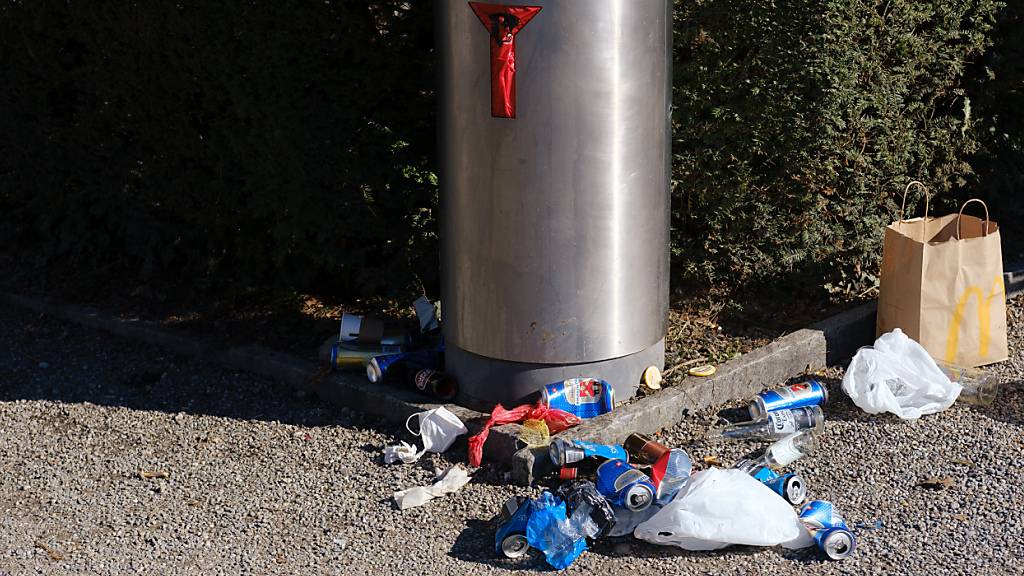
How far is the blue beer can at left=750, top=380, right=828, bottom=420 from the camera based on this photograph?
429cm

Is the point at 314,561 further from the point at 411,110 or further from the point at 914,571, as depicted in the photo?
the point at 411,110

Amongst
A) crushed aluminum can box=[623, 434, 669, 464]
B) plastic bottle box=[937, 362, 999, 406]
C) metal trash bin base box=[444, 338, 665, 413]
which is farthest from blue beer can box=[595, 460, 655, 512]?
plastic bottle box=[937, 362, 999, 406]

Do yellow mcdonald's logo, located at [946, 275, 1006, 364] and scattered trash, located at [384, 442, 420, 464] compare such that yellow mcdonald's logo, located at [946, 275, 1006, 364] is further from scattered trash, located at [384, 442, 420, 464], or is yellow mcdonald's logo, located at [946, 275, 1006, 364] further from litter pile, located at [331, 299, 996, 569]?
scattered trash, located at [384, 442, 420, 464]

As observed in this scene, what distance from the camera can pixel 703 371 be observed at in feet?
15.0

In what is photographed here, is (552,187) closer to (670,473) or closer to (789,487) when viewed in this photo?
(670,473)

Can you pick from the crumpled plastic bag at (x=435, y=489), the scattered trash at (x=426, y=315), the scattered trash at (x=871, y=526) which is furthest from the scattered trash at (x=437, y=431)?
the scattered trash at (x=871, y=526)

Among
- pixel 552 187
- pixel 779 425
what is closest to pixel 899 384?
pixel 779 425

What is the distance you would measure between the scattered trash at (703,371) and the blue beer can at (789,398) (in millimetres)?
216

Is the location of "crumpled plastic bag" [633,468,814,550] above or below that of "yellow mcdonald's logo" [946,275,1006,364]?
below

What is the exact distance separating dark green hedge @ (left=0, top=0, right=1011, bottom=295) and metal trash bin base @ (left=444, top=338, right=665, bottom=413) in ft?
2.59

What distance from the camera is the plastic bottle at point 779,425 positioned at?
419 centimetres

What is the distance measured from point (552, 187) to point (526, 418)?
83cm

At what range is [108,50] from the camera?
5.69m

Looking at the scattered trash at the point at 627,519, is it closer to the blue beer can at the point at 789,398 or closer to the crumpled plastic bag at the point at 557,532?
the crumpled plastic bag at the point at 557,532
